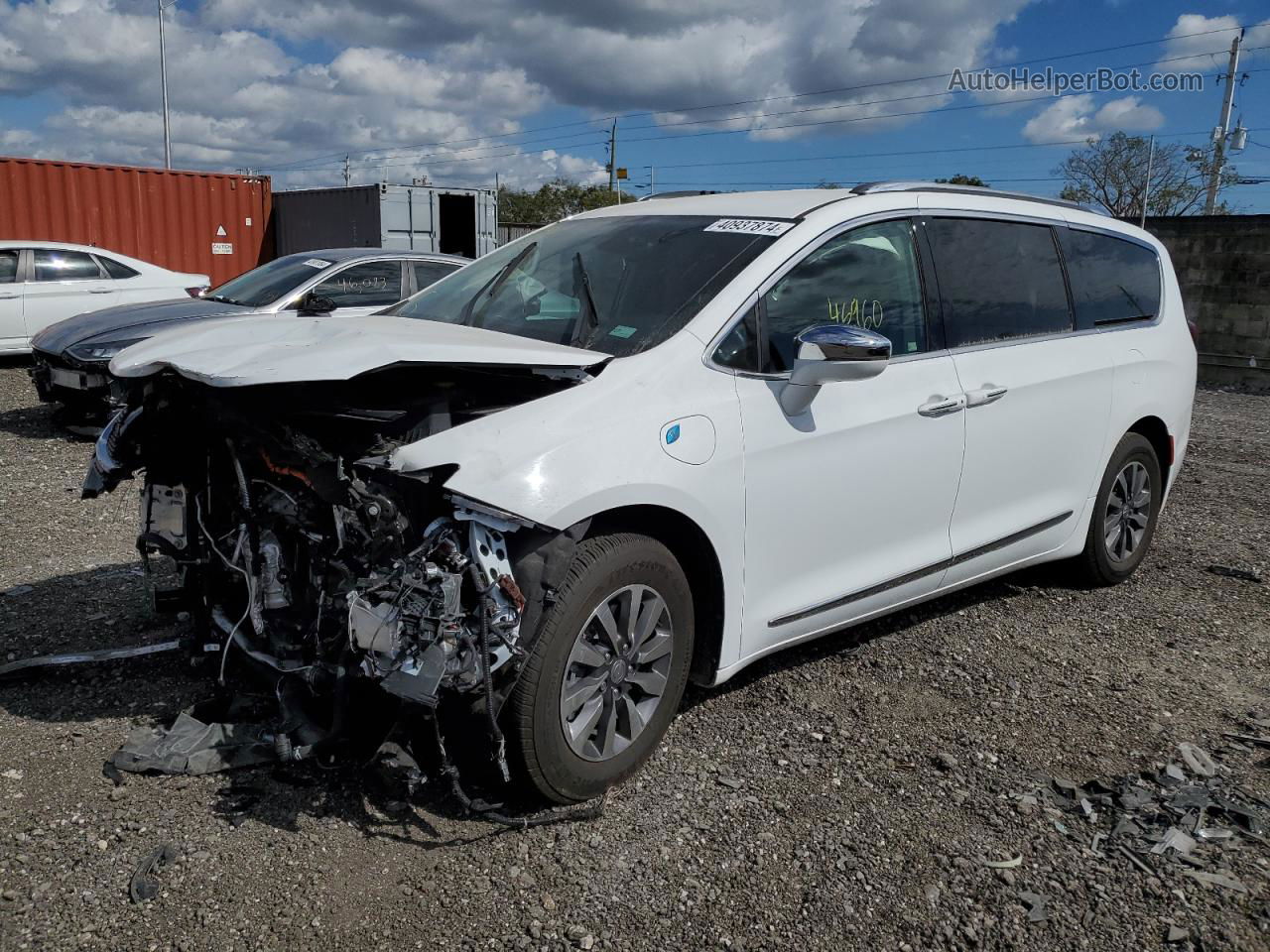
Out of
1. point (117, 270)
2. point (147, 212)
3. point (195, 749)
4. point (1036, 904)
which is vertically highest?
point (147, 212)

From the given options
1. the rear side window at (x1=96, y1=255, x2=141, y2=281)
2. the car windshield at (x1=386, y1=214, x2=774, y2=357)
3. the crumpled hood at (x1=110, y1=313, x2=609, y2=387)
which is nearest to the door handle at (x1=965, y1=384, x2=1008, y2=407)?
the car windshield at (x1=386, y1=214, x2=774, y2=357)

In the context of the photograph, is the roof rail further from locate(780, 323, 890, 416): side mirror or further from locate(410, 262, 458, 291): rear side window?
locate(410, 262, 458, 291): rear side window

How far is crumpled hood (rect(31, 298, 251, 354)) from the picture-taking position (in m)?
8.51

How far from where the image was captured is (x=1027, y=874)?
294 cm

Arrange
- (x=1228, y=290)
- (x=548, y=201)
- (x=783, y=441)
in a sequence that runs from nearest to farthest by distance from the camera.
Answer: (x=783, y=441) → (x=1228, y=290) → (x=548, y=201)

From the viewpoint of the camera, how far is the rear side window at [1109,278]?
16.2ft

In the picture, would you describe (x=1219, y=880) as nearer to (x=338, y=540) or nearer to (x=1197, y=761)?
(x=1197, y=761)

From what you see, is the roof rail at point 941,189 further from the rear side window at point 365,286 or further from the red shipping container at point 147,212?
the red shipping container at point 147,212

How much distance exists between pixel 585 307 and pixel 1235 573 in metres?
4.21

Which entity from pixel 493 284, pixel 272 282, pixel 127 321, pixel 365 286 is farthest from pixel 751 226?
pixel 127 321

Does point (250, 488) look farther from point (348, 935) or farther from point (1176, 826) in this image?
point (1176, 826)

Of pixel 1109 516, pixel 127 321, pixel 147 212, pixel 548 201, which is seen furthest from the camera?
pixel 548 201

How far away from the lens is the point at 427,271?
9.67 metres

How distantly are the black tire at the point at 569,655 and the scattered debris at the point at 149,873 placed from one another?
1.00m
